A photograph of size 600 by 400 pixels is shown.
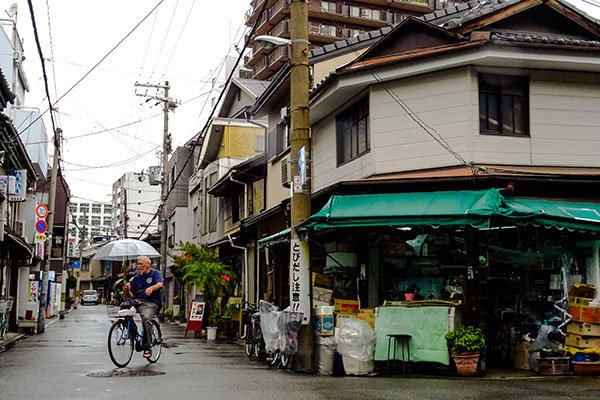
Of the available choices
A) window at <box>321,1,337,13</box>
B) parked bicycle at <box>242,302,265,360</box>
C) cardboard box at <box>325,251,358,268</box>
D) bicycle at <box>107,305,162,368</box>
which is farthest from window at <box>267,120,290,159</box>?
window at <box>321,1,337,13</box>

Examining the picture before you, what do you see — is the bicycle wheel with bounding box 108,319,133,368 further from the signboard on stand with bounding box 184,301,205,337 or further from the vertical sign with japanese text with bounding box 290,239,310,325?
the signboard on stand with bounding box 184,301,205,337

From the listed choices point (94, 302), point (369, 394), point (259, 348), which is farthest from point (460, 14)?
point (94, 302)

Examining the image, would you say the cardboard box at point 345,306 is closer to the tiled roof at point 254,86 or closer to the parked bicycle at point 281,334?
the parked bicycle at point 281,334

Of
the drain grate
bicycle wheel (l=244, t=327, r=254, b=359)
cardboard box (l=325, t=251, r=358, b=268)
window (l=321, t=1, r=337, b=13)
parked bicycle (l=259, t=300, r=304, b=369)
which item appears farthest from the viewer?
window (l=321, t=1, r=337, b=13)

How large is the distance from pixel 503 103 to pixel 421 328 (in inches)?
204

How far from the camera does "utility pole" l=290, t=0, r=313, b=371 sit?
38.8 feet

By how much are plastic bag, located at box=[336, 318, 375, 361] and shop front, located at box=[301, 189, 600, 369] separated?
0.19 metres

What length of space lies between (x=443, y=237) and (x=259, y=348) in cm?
434

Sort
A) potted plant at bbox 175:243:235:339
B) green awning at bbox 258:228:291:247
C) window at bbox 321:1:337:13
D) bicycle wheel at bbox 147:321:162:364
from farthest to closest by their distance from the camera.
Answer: window at bbox 321:1:337:13 < potted plant at bbox 175:243:235:339 < green awning at bbox 258:228:291:247 < bicycle wheel at bbox 147:321:162:364

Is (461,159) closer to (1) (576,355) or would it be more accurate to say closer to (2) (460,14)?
(1) (576,355)

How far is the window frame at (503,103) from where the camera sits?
1382 cm

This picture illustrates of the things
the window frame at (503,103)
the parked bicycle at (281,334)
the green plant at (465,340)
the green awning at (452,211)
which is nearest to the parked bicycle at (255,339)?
the parked bicycle at (281,334)

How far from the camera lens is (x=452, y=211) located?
36.9 feet

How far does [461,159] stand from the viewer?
44.1 ft
